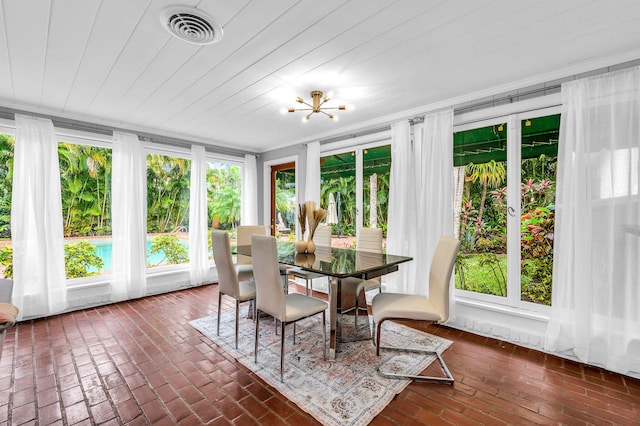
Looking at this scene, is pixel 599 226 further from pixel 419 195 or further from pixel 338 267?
pixel 338 267

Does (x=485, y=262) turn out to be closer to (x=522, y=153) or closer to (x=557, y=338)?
(x=557, y=338)

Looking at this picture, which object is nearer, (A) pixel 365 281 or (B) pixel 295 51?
(B) pixel 295 51

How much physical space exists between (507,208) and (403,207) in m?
1.04

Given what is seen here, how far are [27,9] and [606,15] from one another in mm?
3450

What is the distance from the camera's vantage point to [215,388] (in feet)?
6.68

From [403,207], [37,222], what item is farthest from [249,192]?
[403,207]

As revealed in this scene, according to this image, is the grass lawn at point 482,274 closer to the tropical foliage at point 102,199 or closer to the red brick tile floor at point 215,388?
the red brick tile floor at point 215,388

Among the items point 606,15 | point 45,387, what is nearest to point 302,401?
point 45,387

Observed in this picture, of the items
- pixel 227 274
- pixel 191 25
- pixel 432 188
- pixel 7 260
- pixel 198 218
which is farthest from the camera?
pixel 198 218

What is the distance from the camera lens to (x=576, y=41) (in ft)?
6.66

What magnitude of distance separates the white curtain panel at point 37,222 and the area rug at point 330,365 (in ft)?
5.97

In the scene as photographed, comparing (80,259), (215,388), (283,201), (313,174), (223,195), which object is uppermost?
(313,174)

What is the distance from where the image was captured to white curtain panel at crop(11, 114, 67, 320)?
10.4ft

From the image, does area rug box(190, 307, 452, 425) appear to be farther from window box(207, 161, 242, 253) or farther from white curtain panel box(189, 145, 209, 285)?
window box(207, 161, 242, 253)
